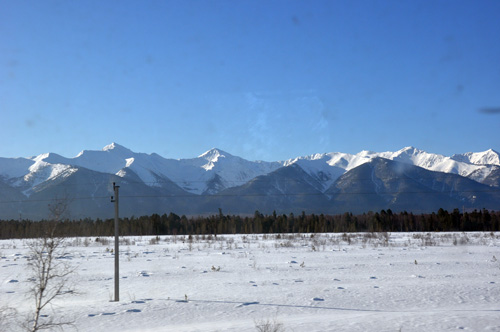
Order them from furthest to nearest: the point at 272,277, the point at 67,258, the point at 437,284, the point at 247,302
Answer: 1. the point at 67,258
2. the point at 272,277
3. the point at 437,284
4. the point at 247,302

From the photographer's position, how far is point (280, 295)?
1354cm

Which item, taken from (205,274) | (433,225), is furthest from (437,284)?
(433,225)

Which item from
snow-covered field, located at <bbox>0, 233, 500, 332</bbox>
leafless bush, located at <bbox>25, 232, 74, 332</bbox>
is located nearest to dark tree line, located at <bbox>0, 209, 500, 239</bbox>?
snow-covered field, located at <bbox>0, 233, 500, 332</bbox>

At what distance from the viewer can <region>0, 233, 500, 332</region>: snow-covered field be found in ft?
34.7

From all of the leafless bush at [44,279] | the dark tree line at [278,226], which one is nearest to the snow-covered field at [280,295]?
the leafless bush at [44,279]

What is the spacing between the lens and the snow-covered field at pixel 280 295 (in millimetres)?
10578

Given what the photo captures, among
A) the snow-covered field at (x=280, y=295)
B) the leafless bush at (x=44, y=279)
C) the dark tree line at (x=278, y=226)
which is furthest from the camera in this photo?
the dark tree line at (x=278, y=226)

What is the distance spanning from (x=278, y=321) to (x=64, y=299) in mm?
6181

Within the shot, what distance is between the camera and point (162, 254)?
84.0ft

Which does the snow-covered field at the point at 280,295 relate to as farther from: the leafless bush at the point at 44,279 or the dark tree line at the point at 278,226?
the dark tree line at the point at 278,226

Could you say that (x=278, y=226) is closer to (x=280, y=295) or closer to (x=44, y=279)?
(x=280, y=295)

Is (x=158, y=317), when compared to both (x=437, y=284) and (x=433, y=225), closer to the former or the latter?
(x=437, y=284)

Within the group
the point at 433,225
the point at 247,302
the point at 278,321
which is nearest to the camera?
the point at 278,321

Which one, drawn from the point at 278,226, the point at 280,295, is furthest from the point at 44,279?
the point at 278,226
